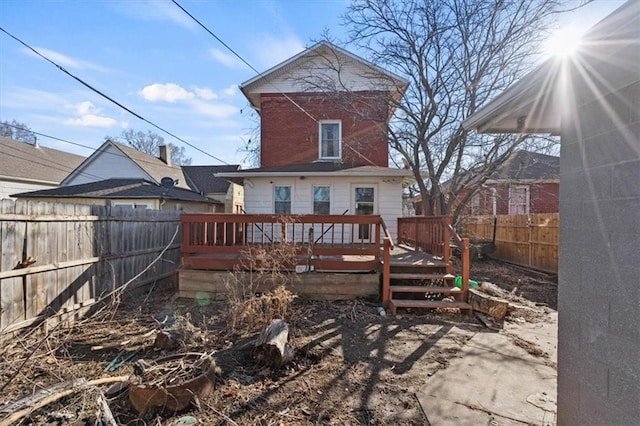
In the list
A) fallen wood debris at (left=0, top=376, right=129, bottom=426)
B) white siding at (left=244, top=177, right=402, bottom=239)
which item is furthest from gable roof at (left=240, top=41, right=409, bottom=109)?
fallen wood debris at (left=0, top=376, right=129, bottom=426)

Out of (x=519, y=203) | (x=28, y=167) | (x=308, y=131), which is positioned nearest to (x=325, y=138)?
(x=308, y=131)

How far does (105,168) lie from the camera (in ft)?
64.7

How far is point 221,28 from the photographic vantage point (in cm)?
779

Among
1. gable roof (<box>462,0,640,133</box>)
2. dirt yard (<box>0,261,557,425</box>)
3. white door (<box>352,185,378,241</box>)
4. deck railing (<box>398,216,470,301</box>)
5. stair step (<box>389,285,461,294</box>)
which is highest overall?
gable roof (<box>462,0,640,133</box>)

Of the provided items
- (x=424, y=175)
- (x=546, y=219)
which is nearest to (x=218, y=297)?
(x=424, y=175)

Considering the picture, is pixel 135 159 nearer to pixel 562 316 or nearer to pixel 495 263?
pixel 495 263

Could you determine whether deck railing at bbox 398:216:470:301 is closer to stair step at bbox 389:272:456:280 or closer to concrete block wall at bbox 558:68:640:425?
stair step at bbox 389:272:456:280

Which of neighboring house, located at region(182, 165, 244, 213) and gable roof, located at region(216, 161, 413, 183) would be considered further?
neighboring house, located at region(182, 165, 244, 213)

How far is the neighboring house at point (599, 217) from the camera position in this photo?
178cm

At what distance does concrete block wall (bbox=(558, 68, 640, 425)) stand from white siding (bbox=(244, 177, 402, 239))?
8.13 meters

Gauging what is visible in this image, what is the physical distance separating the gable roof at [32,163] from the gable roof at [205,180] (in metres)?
8.10

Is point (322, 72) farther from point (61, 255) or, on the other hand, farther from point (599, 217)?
point (599, 217)

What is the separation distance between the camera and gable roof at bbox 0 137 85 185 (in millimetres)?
19291

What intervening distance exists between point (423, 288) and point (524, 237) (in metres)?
8.10
